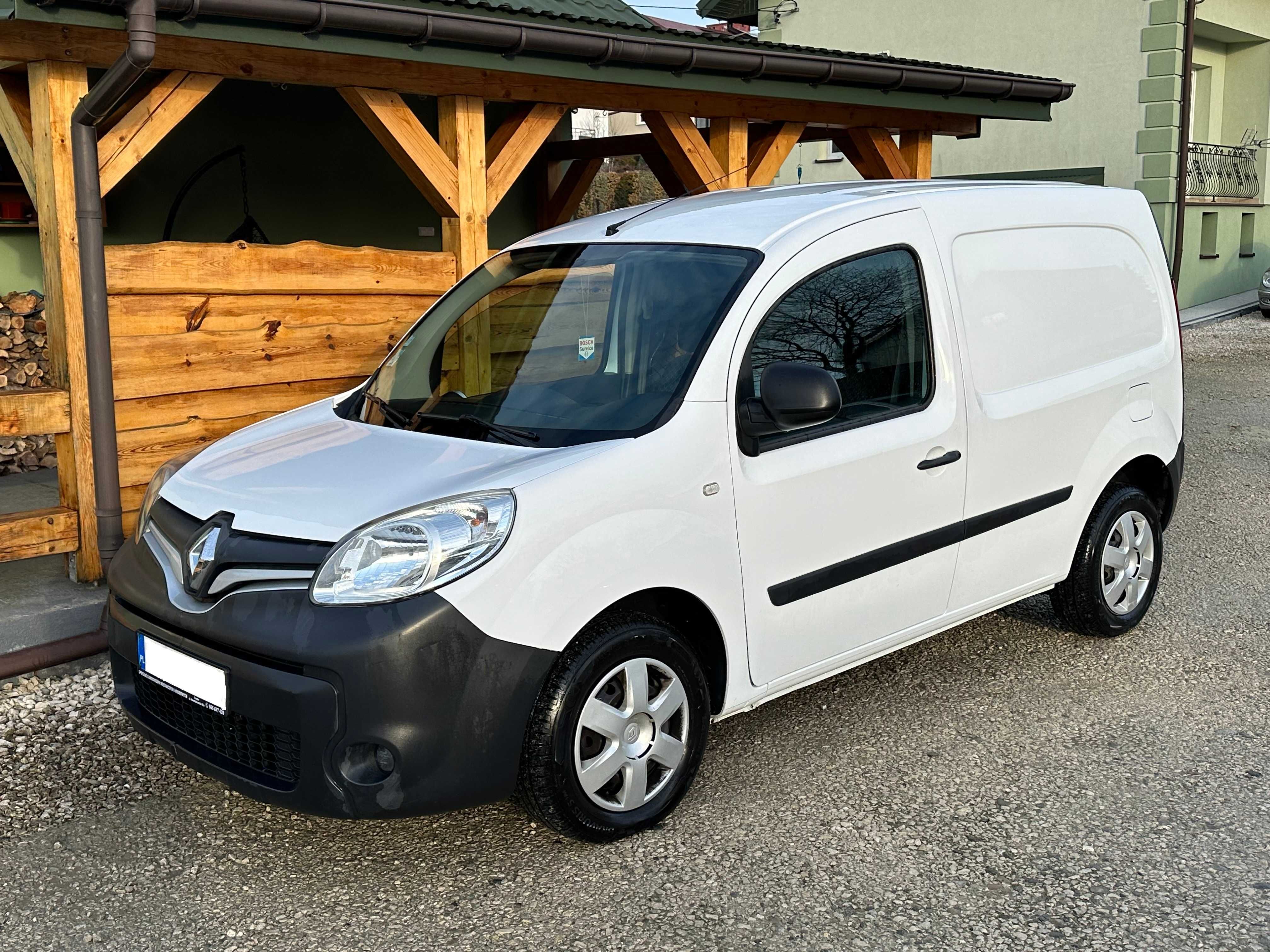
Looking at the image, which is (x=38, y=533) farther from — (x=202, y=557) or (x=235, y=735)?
(x=235, y=735)

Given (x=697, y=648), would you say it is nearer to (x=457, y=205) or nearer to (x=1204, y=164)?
(x=457, y=205)

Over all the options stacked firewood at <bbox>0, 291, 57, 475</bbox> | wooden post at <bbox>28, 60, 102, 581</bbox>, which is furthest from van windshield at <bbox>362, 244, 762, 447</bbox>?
stacked firewood at <bbox>0, 291, 57, 475</bbox>

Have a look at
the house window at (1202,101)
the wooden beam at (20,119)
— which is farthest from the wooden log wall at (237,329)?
the house window at (1202,101)

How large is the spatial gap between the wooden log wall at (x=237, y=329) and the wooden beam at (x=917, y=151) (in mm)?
4525

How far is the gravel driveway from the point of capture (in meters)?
3.22

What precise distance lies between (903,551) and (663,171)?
26.3 feet

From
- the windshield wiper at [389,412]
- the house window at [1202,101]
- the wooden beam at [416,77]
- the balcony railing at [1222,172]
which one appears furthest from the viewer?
the house window at [1202,101]

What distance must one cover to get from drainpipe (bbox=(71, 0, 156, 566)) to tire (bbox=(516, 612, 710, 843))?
9.36ft

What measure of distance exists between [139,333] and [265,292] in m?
0.70

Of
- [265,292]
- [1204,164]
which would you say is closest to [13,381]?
[265,292]

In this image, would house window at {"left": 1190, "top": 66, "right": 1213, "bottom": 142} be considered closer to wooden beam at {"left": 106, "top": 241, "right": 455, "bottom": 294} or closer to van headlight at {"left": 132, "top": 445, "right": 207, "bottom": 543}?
wooden beam at {"left": 106, "top": 241, "right": 455, "bottom": 294}

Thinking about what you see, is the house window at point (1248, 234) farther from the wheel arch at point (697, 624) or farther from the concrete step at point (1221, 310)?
the wheel arch at point (697, 624)

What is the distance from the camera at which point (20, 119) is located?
575 centimetres

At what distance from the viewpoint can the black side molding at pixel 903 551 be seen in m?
3.92
